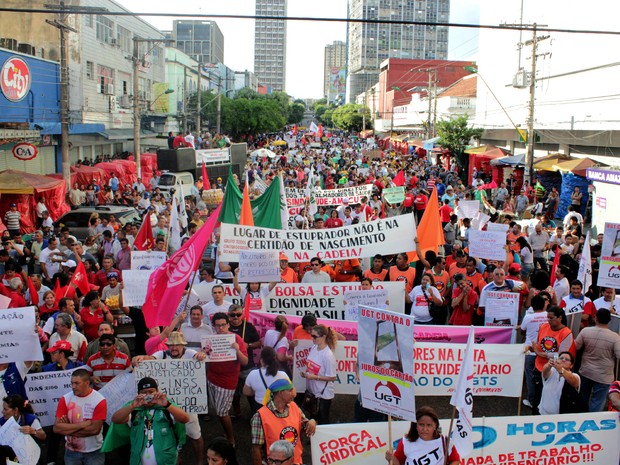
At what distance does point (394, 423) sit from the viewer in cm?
588

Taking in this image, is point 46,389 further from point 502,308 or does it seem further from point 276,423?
point 502,308

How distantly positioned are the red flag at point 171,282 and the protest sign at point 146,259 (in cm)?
288

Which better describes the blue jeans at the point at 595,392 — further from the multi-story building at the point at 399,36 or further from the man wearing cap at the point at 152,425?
the multi-story building at the point at 399,36

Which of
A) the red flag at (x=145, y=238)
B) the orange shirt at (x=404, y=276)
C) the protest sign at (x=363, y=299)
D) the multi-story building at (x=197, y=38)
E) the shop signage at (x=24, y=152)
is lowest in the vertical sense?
the protest sign at (x=363, y=299)

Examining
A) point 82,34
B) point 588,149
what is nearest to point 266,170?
point 82,34

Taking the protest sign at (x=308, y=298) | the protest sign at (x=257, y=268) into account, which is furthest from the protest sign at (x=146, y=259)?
the protest sign at (x=257, y=268)

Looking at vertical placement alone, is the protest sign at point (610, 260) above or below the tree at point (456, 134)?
below

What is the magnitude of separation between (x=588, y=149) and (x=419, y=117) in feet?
124

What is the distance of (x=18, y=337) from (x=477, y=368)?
4.74m

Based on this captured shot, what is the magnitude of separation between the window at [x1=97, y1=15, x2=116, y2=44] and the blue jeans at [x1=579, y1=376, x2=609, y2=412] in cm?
3917

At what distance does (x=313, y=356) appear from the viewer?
23.7 feet

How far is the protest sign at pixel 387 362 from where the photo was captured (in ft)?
18.2

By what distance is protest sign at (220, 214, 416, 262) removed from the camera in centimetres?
1080

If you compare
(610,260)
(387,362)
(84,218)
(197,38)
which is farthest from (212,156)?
(197,38)
